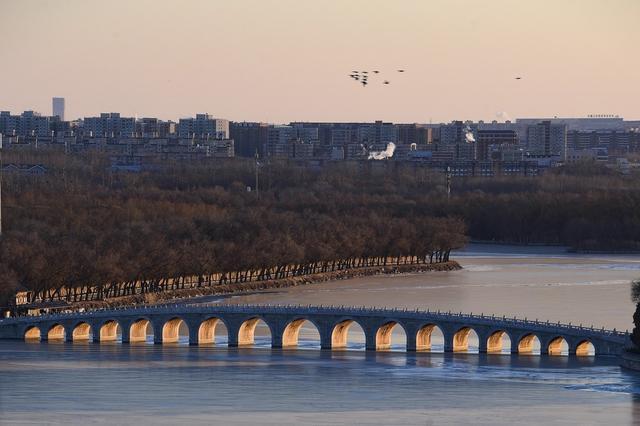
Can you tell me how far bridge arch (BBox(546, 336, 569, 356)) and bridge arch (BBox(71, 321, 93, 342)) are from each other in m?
12.0

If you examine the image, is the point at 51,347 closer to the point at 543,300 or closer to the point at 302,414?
the point at 302,414

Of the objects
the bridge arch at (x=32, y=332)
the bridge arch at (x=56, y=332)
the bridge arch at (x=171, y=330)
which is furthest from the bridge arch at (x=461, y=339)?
the bridge arch at (x=32, y=332)

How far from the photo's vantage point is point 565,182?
389ft

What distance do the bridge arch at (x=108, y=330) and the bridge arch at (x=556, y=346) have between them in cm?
1126

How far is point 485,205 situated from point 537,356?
5146cm

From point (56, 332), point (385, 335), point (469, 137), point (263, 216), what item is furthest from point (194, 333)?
point (469, 137)

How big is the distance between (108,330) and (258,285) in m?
16.8

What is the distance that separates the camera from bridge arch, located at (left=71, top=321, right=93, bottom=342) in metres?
53.1

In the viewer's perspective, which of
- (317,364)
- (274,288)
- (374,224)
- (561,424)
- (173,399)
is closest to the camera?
(561,424)

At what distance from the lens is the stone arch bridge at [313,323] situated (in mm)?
49094

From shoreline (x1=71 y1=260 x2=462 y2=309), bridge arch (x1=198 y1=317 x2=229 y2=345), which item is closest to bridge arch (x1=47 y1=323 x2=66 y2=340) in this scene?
bridge arch (x1=198 y1=317 x2=229 y2=345)

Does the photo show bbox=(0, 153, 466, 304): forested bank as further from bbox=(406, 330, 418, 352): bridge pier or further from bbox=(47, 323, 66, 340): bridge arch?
bbox=(406, 330, 418, 352): bridge pier

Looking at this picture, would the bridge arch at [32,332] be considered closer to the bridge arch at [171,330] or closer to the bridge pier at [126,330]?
the bridge pier at [126,330]

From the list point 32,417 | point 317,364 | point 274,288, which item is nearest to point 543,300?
point 274,288
